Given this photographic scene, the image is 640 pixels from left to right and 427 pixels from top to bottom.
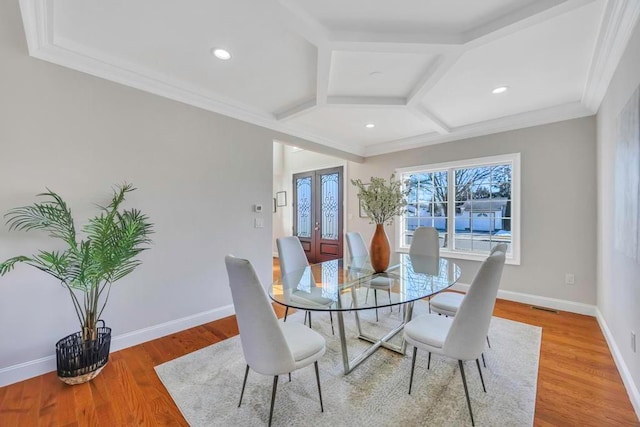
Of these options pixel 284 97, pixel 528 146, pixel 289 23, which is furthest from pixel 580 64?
pixel 284 97

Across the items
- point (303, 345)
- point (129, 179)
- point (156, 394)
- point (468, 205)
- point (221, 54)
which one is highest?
point (221, 54)

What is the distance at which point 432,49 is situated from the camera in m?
1.98

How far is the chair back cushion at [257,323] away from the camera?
1.34 meters

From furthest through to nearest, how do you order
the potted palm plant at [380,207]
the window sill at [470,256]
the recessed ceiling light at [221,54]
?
1. the window sill at [470,256]
2. the potted palm plant at [380,207]
3. the recessed ceiling light at [221,54]

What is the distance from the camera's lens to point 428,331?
1750 millimetres

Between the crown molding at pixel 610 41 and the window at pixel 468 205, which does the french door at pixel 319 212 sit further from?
the crown molding at pixel 610 41

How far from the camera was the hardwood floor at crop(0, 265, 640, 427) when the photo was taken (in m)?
1.58

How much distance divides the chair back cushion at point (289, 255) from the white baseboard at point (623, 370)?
2.50 meters

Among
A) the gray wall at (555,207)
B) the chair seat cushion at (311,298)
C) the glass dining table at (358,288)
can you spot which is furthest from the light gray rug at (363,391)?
the gray wall at (555,207)

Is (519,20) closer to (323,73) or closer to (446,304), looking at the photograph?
(323,73)

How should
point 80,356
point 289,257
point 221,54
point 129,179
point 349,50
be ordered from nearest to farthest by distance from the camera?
point 80,356
point 349,50
point 221,54
point 129,179
point 289,257

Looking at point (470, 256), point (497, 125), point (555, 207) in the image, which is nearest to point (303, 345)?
point (470, 256)

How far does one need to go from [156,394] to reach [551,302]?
14.1 feet

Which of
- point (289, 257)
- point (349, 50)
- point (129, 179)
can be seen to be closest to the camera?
point (349, 50)
